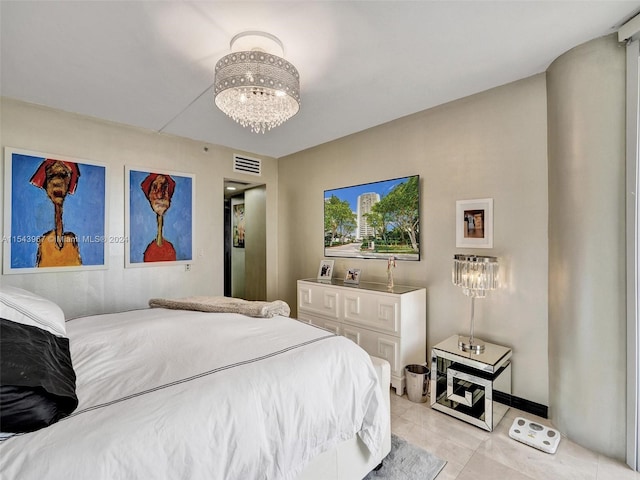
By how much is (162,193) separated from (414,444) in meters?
3.39

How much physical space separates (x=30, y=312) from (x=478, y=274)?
275 cm

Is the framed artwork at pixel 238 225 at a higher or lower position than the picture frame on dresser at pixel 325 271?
higher

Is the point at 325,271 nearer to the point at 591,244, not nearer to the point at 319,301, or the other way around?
the point at 319,301

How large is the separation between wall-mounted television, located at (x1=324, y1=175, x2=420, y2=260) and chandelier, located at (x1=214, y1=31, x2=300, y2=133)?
159cm

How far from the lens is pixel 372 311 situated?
286 centimetres

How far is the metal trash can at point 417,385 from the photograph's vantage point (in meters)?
2.57

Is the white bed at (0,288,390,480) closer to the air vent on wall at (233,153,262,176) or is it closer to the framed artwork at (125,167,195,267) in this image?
the framed artwork at (125,167,195,267)

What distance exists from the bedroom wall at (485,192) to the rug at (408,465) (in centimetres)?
106

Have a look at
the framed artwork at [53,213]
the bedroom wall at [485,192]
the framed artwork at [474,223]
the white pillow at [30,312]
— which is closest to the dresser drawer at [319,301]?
the bedroom wall at [485,192]

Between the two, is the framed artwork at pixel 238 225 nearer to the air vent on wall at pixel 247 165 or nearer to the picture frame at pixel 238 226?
the picture frame at pixel 238 226

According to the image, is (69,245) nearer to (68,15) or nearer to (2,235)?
(2,235)

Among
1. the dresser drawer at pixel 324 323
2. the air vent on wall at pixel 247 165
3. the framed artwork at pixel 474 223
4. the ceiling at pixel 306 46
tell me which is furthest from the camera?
the air vent on wall at pixel 247 165

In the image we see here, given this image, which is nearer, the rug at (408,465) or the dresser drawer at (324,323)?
the rug at (408,465)

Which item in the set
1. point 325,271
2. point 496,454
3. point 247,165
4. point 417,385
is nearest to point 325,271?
point 325,271
